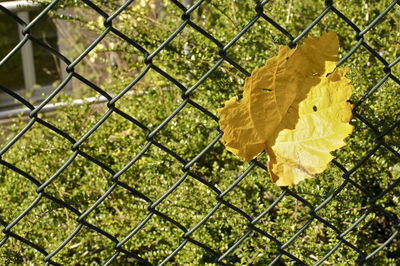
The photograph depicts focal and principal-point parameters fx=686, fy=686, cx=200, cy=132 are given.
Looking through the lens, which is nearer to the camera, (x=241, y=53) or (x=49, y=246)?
(x=49, y=246)

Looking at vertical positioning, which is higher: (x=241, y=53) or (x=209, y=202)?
(x=241, y=53)

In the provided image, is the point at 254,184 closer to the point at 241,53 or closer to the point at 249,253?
the point at 249,253

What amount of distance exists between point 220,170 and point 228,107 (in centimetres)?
94

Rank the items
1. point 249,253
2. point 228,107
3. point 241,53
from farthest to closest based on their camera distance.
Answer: point 241,53
point 249,253
point 228,107

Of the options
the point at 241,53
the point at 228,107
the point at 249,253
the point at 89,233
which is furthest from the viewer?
the point at 241,53

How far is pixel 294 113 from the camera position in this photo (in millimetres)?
1728

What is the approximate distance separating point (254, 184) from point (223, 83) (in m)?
0.36

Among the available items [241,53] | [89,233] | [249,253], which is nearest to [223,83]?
[241,53]

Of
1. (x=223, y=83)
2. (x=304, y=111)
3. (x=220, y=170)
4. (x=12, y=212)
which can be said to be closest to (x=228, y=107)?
(x=304, y=111)

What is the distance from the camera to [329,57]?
1.71m

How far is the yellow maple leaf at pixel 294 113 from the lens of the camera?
168 cm

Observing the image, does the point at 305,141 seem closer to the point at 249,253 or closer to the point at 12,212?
the point at 249,253

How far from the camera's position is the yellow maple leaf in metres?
1.68

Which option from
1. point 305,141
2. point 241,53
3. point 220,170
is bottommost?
point 305,141
